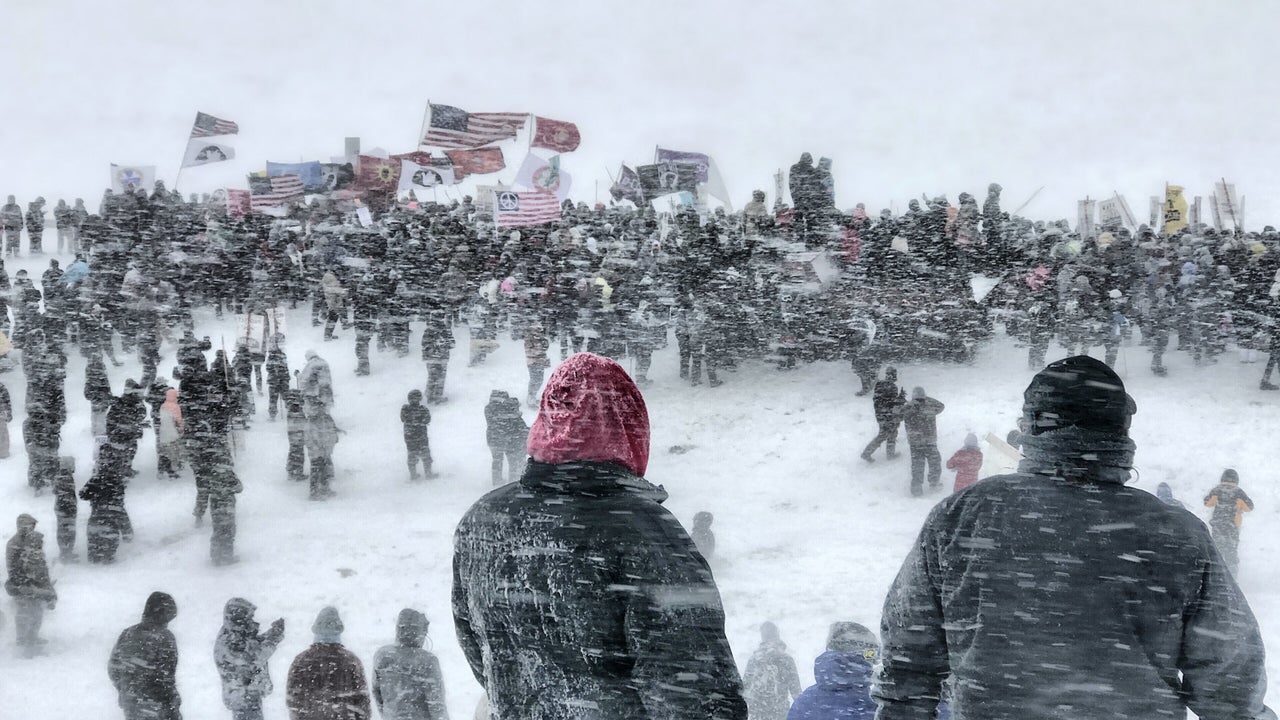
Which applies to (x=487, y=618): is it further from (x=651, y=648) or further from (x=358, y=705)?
(x=358, y=705)

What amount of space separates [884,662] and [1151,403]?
13.5 metres

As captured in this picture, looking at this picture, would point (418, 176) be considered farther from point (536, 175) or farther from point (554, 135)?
point (536, 175)

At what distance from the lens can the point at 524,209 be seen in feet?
51.5

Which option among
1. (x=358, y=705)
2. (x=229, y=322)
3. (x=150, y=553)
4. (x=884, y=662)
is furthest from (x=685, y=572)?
(x=229, y=322)

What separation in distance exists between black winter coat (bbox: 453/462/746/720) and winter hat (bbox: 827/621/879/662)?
8.16 ft

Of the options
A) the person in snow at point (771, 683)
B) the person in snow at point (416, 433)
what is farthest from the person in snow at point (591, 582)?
the person in snow at point (416, 433)

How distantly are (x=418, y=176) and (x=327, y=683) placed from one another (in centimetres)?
1428

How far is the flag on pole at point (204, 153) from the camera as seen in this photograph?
18.5 meters

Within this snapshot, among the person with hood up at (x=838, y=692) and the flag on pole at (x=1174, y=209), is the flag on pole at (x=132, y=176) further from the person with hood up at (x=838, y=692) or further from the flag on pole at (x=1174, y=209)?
the person with hood up at (x=838, y=692)

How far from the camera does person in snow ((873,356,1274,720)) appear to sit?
1.82 meters

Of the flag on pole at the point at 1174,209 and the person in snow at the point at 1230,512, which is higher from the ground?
the flag on pole at the point at 1174,209

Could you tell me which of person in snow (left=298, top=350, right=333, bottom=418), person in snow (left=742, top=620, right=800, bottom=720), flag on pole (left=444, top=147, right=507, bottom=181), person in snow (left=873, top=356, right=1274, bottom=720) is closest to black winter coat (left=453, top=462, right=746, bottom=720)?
person in snow (left=873, top=356, right=1274, bottom=720)

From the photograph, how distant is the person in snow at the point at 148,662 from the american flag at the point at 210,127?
45.6 feet

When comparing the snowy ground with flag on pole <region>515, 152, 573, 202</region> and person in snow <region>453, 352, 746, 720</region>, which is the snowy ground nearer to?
flag on pole <region>515, 152, 573, 202</region>
